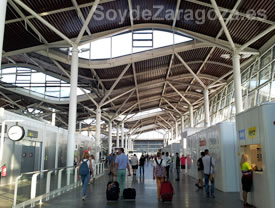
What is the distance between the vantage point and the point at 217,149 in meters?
12.9

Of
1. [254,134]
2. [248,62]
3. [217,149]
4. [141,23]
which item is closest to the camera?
[254,134]

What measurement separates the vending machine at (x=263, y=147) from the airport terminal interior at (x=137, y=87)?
0.09ft

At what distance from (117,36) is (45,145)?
987 centimetres

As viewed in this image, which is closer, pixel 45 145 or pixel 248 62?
pixel 45 145

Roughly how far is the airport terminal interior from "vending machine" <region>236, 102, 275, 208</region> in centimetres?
3

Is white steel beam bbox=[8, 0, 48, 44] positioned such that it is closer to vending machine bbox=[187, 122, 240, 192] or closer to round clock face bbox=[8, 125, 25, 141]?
round clock face bbox=[8, 125, 25, 141]

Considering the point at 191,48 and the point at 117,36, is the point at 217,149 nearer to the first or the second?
the point at 191,48

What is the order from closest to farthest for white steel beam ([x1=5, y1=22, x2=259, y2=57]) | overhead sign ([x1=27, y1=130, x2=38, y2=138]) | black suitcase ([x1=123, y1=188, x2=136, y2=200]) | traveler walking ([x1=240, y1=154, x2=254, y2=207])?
traveler walking ([x1=240, y1=154, x2=254, y2=207]) → black suitcase ([x1=123, y1=188, x2=136, y2=200]) → overhead sign ([x1=27, y1=130, x2=38, y2=138]) → white steel beam ([x1=5, y1=22, x2=259, y2=57])

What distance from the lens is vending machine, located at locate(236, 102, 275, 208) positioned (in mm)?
7590

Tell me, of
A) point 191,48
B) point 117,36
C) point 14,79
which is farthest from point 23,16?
point 14,79

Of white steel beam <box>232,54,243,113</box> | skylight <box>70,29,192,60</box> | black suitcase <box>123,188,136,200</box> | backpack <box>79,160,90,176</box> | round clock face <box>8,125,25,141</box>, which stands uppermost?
skylight <box>70,29,192,60</box>

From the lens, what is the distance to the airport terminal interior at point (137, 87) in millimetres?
8938

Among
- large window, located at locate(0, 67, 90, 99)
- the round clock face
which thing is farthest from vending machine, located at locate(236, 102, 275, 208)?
large window, located at locate(0, 67, 90, 99)

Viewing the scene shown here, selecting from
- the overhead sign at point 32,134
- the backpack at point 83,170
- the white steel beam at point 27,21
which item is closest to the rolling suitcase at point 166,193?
the backpack at point 83,170
